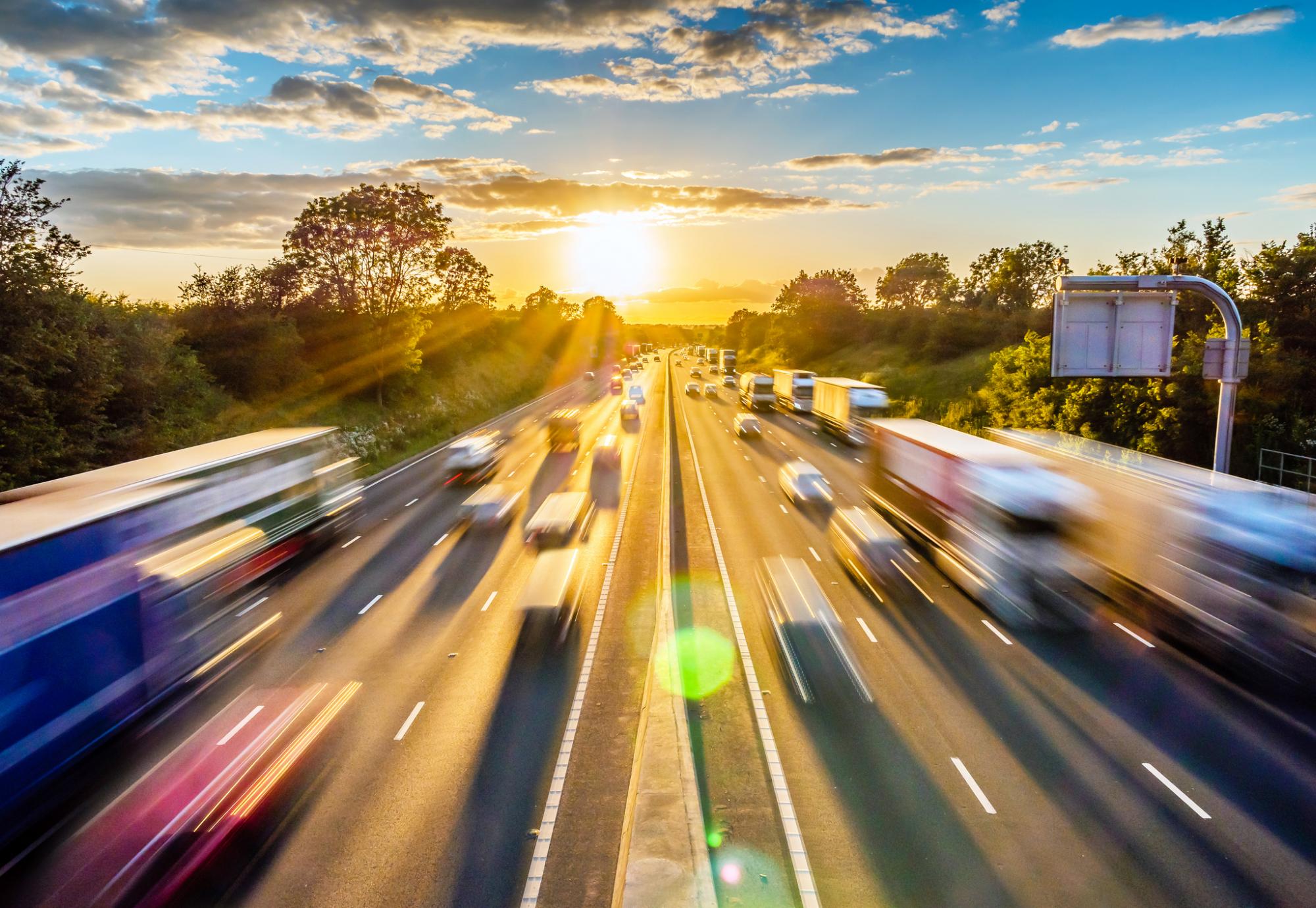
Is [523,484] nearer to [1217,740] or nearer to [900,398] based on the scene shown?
[1217,740]

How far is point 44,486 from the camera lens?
14.0 metres

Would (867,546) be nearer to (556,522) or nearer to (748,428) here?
(556,522)

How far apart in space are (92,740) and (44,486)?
5.61m

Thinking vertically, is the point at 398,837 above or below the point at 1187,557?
below

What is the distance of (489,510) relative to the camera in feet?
88.0

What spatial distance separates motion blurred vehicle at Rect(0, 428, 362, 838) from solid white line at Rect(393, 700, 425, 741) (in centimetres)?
411

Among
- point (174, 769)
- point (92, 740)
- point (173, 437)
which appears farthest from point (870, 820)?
point (173, 437)

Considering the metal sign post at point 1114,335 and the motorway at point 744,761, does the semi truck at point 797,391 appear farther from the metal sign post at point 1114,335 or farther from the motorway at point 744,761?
the motorway at point 744,761

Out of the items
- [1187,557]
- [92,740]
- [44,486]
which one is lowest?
[92,740]

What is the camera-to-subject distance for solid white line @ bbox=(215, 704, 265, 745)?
1212 cm

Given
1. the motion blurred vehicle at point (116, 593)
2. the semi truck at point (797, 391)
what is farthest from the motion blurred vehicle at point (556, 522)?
the semi truck at point (797, 391)

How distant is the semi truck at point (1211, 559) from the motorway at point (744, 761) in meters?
0.78

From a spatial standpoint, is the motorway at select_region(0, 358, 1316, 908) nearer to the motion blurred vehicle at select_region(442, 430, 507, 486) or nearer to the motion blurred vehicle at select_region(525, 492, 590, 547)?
the motion blurred vehicle at select_region(525, 492, 590, 547)

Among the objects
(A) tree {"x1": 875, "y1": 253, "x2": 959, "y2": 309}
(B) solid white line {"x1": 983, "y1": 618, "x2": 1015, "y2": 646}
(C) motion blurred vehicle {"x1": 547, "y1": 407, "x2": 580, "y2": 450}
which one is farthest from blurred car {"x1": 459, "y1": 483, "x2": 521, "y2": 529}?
(A) tree {"x1": 875, "y1": 253, "x2": 959, "y2": 309}
